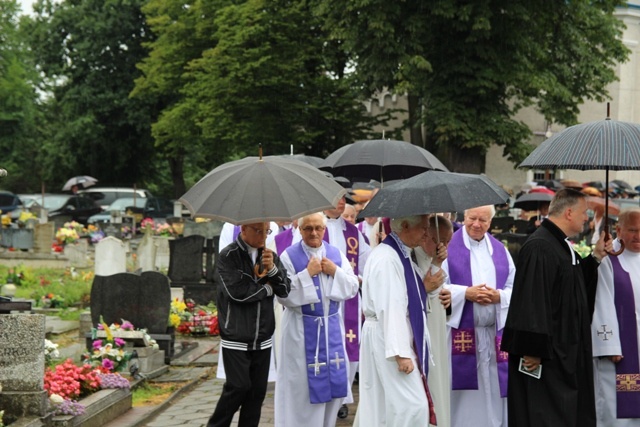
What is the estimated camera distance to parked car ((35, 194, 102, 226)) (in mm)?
38688

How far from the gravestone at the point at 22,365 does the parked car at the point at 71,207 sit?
1182 inches

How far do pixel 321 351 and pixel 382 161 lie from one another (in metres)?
2.48

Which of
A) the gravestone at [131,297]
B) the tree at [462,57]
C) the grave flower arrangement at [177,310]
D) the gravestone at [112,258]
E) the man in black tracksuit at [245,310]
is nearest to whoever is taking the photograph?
the man in black tracksuit at [245,310]

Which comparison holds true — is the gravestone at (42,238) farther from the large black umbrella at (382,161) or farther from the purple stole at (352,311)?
the purple stole at (352,311)

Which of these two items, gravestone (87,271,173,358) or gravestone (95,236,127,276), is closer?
gravestone (87,271,173,358)

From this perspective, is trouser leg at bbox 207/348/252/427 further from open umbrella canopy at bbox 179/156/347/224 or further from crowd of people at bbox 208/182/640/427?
open umbrella canopy at bbox 179/156/347/224

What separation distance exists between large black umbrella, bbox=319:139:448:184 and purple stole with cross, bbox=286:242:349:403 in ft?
6.05

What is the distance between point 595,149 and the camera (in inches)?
265

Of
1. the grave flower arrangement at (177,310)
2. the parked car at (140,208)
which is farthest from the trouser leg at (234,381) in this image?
the parked car at (140,208)

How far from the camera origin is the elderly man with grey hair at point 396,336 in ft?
21.5

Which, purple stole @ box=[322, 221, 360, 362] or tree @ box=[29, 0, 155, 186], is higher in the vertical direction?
tree @ box=[29, 0, 155, 186]

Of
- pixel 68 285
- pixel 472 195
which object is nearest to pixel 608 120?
pixel 472 195

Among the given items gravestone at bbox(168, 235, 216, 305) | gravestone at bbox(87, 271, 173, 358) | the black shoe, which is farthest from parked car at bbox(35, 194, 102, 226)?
the black shoe

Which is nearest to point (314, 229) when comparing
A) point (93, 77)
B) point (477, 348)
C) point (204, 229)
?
point (477, 348)
